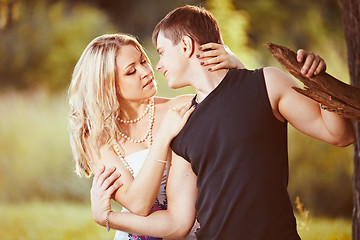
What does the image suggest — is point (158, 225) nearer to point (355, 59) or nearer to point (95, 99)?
point (95, 99)

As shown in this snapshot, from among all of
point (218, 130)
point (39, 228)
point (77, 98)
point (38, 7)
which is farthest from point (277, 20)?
point (218, 130)

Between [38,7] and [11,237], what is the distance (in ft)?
7.37

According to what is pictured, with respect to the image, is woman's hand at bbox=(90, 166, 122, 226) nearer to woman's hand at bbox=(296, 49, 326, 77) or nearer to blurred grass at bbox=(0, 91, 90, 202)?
woman's hand at bbox=(296, 49, 326, 77)

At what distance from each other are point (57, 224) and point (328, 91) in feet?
13.0

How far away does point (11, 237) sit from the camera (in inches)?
190

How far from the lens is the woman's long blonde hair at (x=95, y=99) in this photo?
2201mm

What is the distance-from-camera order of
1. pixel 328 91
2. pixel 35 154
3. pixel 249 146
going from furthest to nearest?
pixel 35 154, pixel 249 146, pixel 328 91

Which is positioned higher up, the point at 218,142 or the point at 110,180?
the point at 218,142

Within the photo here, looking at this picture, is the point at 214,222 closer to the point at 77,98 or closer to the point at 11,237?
the point at 77,98

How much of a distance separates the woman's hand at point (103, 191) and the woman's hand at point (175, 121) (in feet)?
1.44

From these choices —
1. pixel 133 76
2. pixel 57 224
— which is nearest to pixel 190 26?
pixel 133 76

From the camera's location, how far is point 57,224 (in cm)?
488

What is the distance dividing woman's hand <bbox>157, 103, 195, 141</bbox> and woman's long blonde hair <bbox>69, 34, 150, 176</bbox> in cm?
57

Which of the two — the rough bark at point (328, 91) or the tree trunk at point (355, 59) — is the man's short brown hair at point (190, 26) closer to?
the rough bark at point (328, 91)
